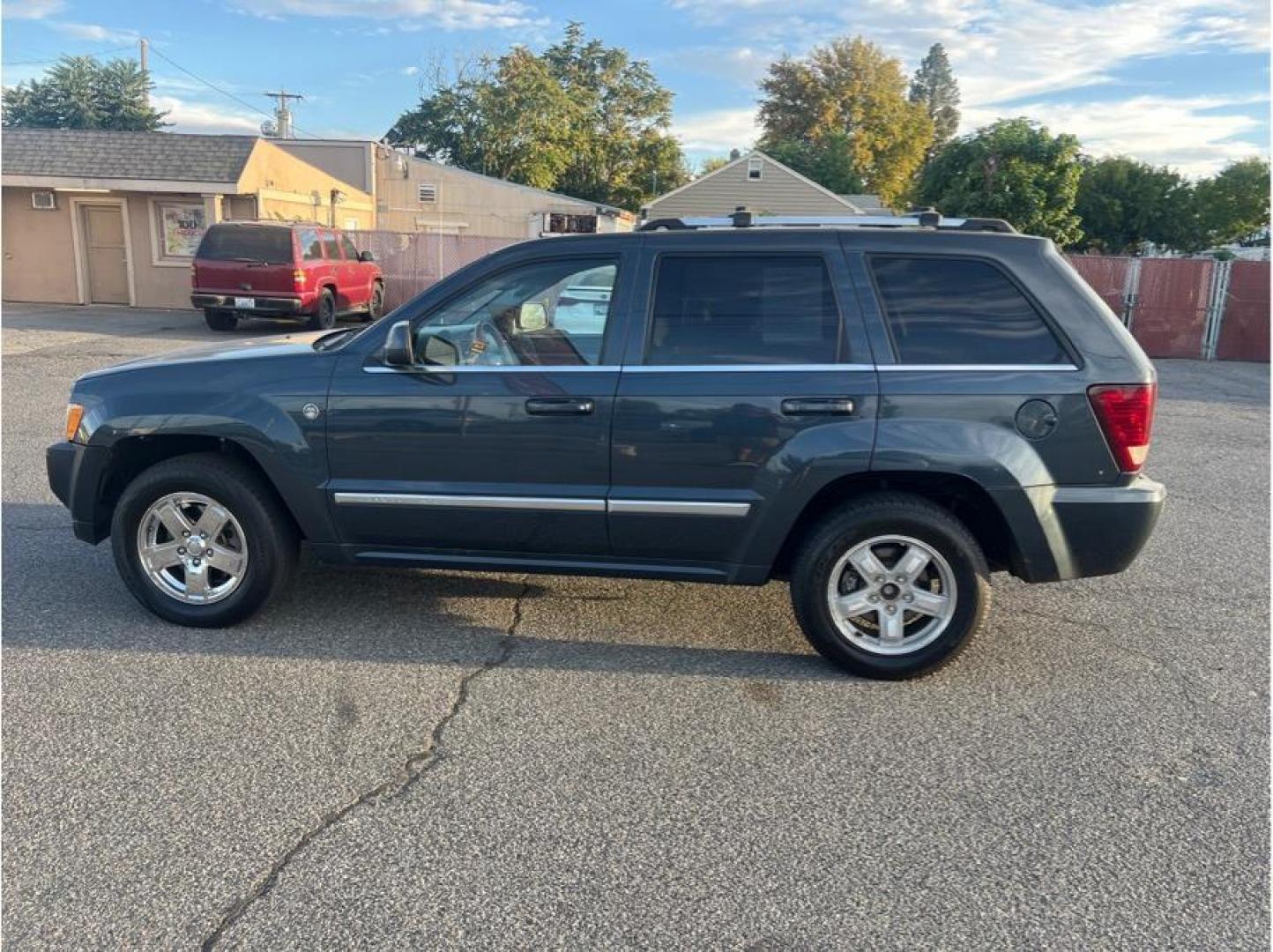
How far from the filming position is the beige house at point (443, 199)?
32.2m

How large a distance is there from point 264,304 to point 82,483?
12955mm

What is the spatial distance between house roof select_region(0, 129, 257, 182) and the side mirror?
57.3ft

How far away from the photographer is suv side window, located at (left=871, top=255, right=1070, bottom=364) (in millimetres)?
3930

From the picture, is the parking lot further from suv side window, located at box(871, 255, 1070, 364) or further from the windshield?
the windshield

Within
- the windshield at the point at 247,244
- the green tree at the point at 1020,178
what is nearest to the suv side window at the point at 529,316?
the windshield at the point at 247,244

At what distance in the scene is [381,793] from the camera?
10.5ft

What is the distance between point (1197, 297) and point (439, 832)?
1978 cm

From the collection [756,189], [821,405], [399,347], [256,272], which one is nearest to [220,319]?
[256,272]

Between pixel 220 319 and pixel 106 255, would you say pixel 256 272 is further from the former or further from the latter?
pixel 106 255

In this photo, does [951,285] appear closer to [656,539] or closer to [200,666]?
[656,539]

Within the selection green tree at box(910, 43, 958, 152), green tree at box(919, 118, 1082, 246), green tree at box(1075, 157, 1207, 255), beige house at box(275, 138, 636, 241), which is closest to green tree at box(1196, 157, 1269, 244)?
green tree at box(1075, 157, 1207, 255)

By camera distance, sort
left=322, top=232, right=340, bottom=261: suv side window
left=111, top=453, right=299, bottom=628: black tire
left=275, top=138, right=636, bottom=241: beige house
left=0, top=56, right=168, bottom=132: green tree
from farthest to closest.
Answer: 1. left=0, top=56, right=168, bottom=132: green tree
2. left=275, top=138, right=636, bottom=241: beige house
3. left=322, top=232, right=340, bottom=261: suv side window
4. left=111, top=453, right=299, bottom=628: black tire

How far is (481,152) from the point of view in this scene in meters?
48.0

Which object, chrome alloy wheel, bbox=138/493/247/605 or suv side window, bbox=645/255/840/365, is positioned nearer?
suv side window, bbox=645/255/840/365
